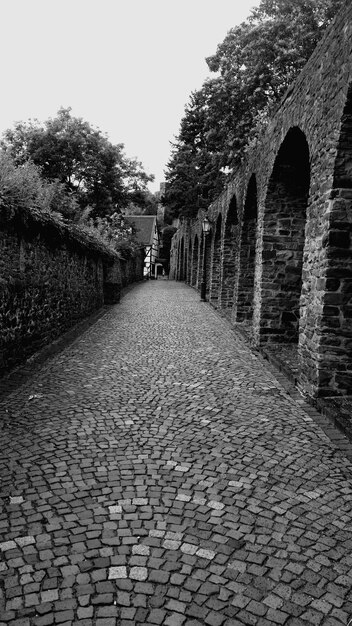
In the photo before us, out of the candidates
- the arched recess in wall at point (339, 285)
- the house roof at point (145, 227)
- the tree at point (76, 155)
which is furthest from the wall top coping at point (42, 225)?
the house roof at point (145, 227)

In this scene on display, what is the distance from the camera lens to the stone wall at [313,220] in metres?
5.27

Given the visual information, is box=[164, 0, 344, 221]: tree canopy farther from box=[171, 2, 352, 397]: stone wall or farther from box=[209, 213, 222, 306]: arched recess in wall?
box=[171, 2, 352, 397]: stone wall

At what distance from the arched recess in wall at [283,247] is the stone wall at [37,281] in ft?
13.4

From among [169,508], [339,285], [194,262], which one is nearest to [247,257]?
[339,285]

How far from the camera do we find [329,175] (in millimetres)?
5363

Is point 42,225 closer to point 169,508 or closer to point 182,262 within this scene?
point 169,508

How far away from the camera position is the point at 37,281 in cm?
809

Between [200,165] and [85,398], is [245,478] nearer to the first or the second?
[85,398]

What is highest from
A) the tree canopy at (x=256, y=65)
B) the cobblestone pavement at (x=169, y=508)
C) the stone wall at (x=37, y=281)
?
the tree canopy at (x=256, y=65)

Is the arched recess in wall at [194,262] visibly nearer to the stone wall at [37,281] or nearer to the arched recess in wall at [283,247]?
the stone wall at [37,281]

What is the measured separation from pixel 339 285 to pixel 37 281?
5.14m

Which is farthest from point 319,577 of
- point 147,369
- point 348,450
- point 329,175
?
point 147,369

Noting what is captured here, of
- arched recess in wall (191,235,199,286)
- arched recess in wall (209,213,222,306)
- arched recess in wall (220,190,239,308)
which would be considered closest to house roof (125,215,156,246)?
arched recess in wall (191,235,199,286)

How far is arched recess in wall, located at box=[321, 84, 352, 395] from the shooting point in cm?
526
